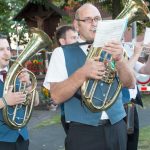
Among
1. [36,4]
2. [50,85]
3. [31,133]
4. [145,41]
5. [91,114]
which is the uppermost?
[36,4]

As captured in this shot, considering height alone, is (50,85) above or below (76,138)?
above

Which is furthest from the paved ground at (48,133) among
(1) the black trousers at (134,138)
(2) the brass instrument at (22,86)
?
(2) the brass instrument at (22,86)

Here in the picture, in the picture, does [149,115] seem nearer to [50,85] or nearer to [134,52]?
[134,52]

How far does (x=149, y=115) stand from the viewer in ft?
26.4

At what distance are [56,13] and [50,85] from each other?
9500 millimetres

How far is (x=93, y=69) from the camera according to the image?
2.36 m

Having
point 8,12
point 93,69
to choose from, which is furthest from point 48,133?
point 8,12

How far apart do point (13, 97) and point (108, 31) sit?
104 cm

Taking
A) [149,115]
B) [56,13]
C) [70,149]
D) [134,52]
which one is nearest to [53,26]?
[56,13]

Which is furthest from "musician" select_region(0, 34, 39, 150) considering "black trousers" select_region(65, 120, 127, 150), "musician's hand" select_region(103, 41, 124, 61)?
"musician's hand" select_region(103, 41, 124, 61)

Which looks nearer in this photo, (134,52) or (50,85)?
(50,85)

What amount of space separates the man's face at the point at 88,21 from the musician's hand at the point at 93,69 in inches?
11.5

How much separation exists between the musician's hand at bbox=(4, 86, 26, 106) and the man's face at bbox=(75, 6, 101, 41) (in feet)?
2.44

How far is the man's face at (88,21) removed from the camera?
2615mm
